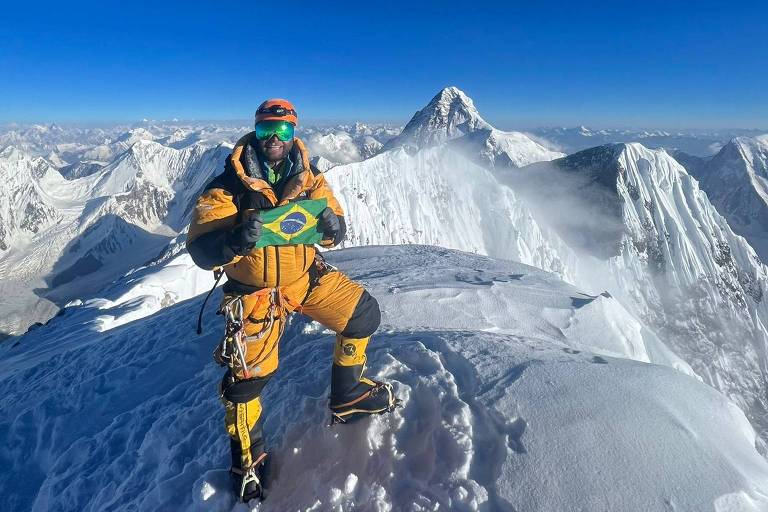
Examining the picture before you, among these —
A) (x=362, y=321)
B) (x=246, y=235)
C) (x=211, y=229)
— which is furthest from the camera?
(x=362, y=321)

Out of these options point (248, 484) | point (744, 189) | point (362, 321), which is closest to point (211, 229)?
point (362, 321)

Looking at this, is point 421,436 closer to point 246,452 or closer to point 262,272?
point 246,452

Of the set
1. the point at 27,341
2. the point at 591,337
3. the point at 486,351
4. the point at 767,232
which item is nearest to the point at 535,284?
the point at 591,337

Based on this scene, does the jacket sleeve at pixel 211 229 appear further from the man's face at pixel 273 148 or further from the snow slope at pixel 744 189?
the snow slope at pixel 744 189

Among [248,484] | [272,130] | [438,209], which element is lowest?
[438,209]

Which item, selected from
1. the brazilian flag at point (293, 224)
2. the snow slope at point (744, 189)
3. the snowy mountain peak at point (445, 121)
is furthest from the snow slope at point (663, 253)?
the snow slope at point (744, 189)

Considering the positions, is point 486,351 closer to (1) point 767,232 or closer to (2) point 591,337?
(2) point 591,337
